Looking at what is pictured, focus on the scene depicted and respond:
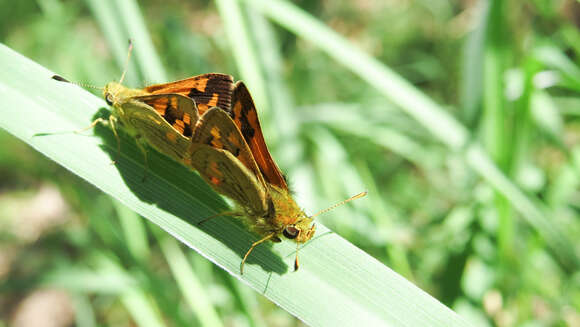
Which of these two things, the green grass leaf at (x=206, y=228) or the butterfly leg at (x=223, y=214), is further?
the butterfly leg at (x=223, y=214)

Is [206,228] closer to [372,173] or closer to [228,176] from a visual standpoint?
[228,176]

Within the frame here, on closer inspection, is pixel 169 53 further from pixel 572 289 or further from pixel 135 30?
pixel 572 289

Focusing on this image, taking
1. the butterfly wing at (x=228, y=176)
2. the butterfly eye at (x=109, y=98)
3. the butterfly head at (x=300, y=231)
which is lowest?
the butterfly head at (x=300, y=231)

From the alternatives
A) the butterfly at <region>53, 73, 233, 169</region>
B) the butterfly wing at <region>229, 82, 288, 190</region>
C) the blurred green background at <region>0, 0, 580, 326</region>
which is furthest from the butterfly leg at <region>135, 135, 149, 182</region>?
the blurred green background at <region>0, 0, 580, 326</region>

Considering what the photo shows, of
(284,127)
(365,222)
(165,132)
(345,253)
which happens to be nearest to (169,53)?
(284,127)

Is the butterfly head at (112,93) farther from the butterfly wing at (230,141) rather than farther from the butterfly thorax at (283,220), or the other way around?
the butterfly thorax at (283,220)

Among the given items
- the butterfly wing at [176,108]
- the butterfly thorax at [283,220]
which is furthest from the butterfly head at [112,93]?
the butterfly thorax at [283,220]

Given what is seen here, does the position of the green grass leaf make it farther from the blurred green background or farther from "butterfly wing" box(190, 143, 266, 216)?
the blurred green background

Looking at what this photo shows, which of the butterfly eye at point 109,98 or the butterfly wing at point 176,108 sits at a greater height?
the butterfly eye at point 109,98
